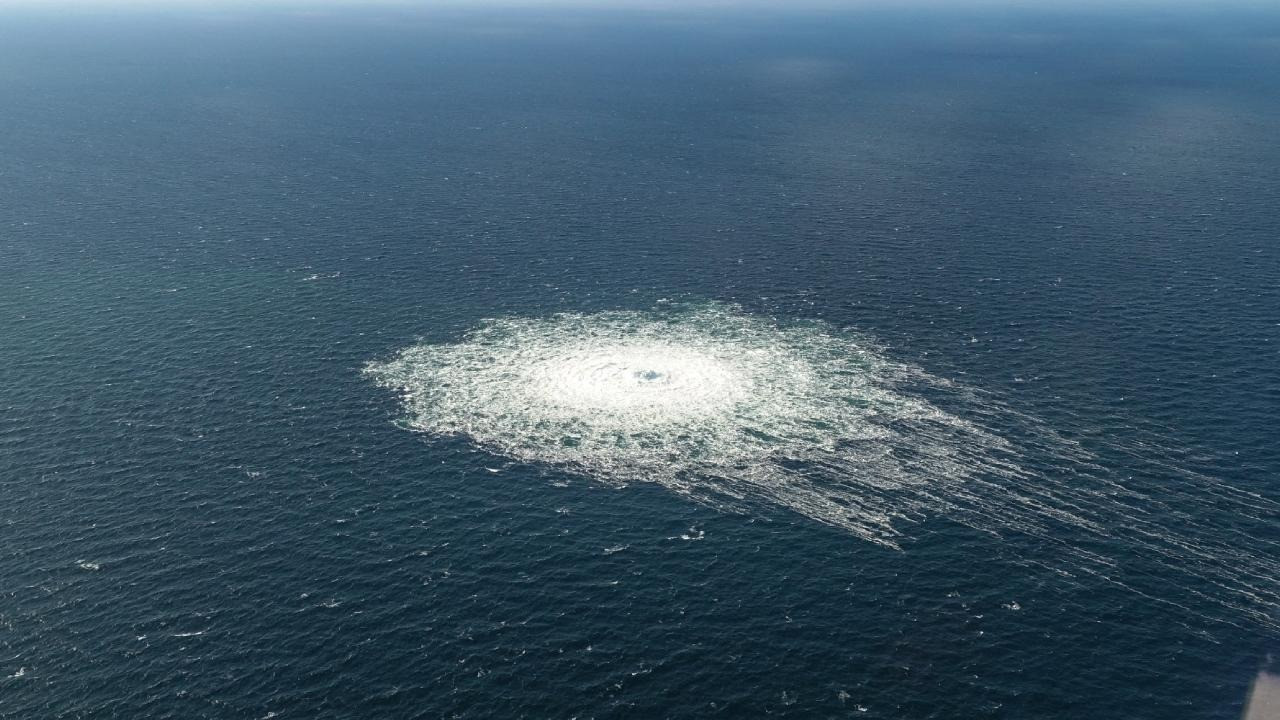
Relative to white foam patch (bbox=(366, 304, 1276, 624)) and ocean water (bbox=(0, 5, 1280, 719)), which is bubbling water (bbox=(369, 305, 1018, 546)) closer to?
white foam patch (bbox=(366, 304, 1276, 624))

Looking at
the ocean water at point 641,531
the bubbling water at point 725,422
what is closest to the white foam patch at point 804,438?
the bubbling water at point 725,422

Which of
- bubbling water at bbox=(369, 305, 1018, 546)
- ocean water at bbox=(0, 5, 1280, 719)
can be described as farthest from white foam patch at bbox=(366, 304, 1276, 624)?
ocean water at bbox=(0, 5, 1280, 719)

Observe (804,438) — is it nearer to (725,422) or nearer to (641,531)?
(725,422)

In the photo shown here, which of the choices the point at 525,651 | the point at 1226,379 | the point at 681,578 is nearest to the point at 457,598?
the point at 525,651

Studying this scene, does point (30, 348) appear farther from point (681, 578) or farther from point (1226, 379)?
point (1226, 379)

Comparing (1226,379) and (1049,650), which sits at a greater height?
Answer: (1226,379)

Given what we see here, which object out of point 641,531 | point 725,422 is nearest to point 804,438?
point 725,422

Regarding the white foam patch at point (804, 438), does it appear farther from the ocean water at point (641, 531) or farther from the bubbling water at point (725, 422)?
the ocean water at point (641, 531)

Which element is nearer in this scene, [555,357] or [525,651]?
[525,651]

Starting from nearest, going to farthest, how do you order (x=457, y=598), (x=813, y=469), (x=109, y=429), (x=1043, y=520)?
1. (x=457, y=598)
2. (x=1043, y=520)
3. (x=813, y=469)
4. (x=109, y=429)
